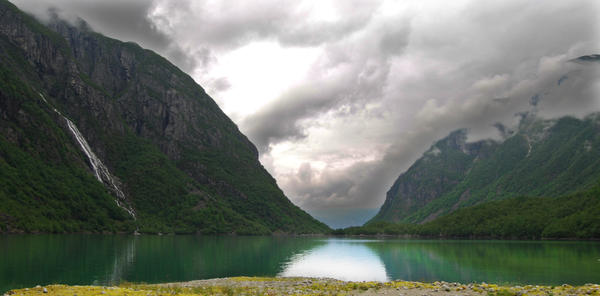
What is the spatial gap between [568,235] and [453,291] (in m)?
211

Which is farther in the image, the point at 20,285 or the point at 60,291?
the point at 20,285

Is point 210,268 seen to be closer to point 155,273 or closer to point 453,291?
point 155,273

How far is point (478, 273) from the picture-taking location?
64312 millimetres

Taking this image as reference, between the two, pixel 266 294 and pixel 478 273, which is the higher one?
pixel 266 294

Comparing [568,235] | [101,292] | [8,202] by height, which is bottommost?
[568,235]

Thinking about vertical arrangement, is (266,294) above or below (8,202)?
below

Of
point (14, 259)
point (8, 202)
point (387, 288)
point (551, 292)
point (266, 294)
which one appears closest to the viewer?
point (551, 292)

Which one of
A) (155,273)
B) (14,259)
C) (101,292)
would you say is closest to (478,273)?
(155,273)

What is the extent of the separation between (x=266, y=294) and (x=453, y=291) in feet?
53.4

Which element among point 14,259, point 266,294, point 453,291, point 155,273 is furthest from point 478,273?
point 14,259

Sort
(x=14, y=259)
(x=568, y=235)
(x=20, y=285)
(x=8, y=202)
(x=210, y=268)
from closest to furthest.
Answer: (x=20, y=285) → (x=14, y=259) → (x=210, y=268) → (x=8, y=202) → (x=568, y=235)

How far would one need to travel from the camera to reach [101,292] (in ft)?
83.6

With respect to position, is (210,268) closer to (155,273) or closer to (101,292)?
(155,273)

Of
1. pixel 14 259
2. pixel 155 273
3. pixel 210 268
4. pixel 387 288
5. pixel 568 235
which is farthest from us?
pixel 568 235
